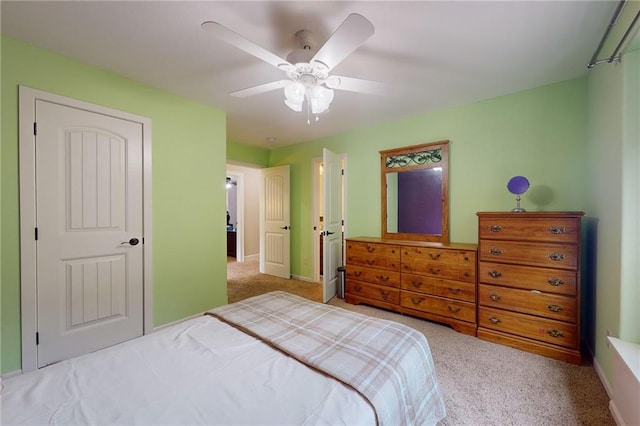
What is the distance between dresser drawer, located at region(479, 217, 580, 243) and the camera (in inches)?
81.0

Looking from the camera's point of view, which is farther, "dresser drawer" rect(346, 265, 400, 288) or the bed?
"dresser drawer" rect(346, 265, 400, 288)

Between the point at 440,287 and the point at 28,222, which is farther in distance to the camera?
the point at 440,287

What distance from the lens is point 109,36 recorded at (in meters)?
1.81

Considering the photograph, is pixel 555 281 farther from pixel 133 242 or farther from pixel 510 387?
pixel 133 242

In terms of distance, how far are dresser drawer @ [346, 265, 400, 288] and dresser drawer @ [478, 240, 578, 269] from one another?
37.0 inches

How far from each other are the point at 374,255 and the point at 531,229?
1542 mm

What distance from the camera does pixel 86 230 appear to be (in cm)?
218

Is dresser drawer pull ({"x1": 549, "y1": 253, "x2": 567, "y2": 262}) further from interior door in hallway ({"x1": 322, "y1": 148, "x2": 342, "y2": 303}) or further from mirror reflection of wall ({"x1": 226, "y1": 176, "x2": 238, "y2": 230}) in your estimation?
mirror reflection of wall ({"x1": 226, "y1": 176, "x2": 238, "y2": 230})

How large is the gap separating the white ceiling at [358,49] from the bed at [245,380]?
1.89 metres

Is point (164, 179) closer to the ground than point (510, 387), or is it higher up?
higher up

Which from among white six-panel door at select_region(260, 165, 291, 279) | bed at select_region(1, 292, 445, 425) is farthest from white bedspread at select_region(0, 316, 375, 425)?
white six-panel door at select_region(260, 165, 291, 279)

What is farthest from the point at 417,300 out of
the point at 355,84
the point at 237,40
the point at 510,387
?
the point at 237,40

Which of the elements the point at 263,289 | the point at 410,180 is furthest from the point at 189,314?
the point at 410,180

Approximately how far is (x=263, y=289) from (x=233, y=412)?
335 centimetres
